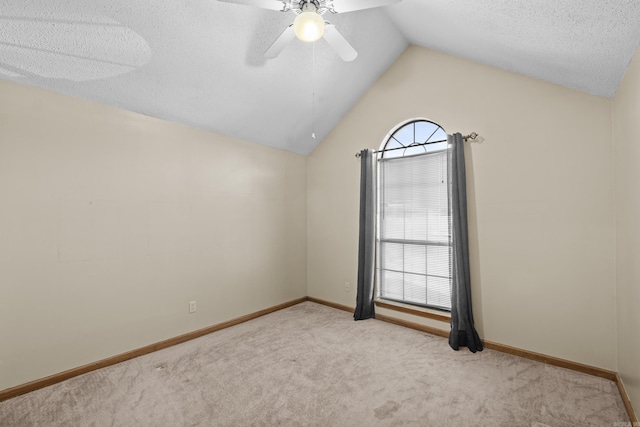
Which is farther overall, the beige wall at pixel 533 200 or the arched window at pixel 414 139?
the arched window at pixel 414 139

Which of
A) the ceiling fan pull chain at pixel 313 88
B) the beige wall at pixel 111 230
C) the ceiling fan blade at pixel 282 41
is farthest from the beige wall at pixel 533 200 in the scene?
the beige wall at pixel 111 230

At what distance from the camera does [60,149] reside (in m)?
2.29

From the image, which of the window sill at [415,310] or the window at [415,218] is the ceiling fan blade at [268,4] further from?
the window sill at [415,310]

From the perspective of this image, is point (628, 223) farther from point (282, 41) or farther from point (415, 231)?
point (282, 41)

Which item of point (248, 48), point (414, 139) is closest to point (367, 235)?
point (414, 139)

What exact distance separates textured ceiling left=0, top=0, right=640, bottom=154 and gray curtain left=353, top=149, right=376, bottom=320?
3.22 feet

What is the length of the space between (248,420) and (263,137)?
2899 millimetres

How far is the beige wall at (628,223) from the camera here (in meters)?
1.72

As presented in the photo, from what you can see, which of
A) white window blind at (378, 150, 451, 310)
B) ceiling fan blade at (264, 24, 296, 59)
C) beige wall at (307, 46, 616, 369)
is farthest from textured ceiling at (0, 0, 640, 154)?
white window blind at (378, 150, 451, 310)

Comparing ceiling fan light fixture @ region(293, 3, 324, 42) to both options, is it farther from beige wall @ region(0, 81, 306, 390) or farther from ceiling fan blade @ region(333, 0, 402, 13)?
beige wall @ region(0, 81, 306, 390)

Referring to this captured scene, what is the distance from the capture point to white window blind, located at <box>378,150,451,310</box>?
318cm

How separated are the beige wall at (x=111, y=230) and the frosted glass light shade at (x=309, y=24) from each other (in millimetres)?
1908

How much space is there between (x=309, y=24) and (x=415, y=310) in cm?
292

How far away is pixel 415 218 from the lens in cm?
339
